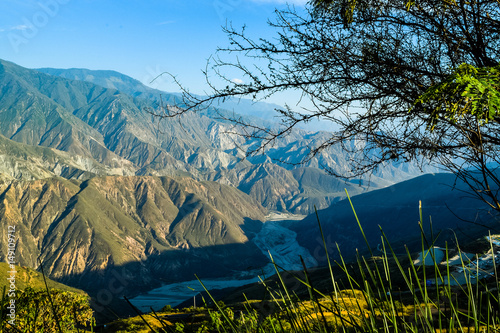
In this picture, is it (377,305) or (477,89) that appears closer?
(377,305)

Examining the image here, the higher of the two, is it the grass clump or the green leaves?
the green leaves

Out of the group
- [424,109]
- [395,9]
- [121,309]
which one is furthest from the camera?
[121,309]

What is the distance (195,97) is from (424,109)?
3921 millimetres

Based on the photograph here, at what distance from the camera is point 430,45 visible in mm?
5820

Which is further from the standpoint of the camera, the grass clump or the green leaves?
the green leaves

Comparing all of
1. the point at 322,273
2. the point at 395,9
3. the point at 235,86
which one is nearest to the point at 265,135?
the point at 235,86

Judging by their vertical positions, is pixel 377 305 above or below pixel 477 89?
below

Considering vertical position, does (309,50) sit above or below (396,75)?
above

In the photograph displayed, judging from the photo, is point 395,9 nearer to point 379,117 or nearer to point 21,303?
point 379,117

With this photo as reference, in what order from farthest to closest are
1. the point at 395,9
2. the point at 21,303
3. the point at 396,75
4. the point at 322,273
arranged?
the point at 322,273
the point at 21,303
the point at 395,9
the point at 396,75

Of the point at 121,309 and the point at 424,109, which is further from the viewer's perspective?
the point at 121,309

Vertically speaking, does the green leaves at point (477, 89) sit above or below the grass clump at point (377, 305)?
above

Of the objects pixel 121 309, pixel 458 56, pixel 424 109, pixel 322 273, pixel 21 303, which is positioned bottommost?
pixel 121 309

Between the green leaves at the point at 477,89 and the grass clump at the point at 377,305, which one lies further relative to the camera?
the green leaves at the point at 477,89
